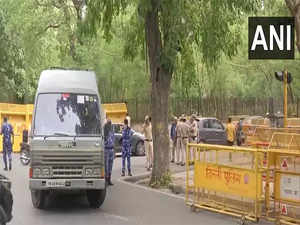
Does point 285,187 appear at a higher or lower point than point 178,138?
lower

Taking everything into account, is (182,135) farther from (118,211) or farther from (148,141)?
(118,211)

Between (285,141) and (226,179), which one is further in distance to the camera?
(285,141)

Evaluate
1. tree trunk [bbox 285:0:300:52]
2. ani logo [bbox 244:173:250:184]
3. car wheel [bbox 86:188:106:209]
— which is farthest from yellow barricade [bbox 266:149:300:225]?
car wheel [bbox 86:188:106:209]

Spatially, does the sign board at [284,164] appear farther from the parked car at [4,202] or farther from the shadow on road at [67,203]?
the parked car at [4,202]

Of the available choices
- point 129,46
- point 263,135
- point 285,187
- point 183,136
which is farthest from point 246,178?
point 183,136

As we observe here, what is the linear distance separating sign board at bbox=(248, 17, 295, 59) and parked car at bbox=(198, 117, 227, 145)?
684 inches

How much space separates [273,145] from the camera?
14945mm

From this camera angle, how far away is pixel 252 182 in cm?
1124

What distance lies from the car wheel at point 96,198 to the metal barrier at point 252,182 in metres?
2.17

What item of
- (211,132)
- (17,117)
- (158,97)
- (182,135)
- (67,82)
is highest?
(67,82)

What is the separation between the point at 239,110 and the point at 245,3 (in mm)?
25715

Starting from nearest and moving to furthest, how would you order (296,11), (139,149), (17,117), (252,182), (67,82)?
(296,11) < (252,182) < (67,82) < (139,149) < (17,117)

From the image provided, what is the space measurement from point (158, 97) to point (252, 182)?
6047 mm

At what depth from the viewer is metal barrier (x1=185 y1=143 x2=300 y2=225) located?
10.9 m
